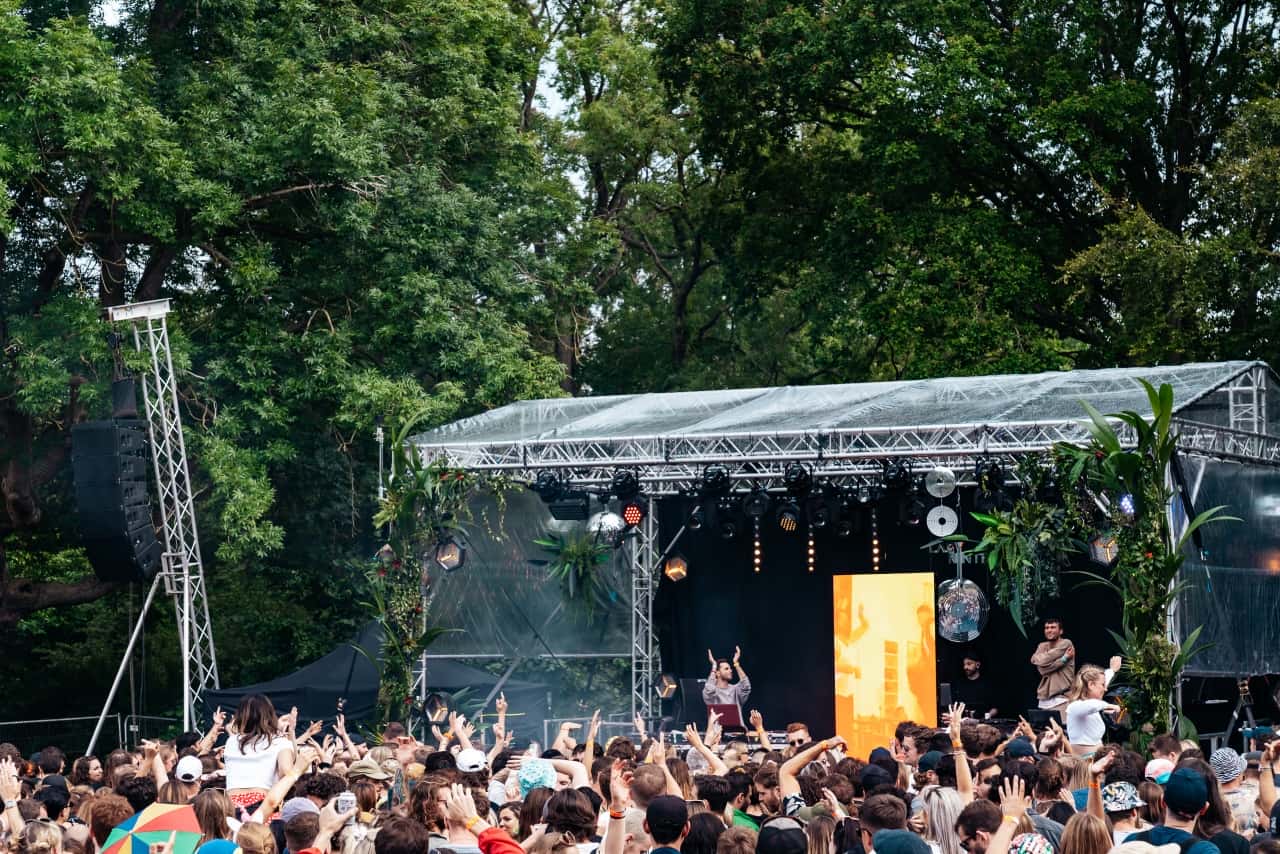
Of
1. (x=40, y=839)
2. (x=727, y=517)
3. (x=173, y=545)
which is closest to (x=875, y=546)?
(x=727, y=517)

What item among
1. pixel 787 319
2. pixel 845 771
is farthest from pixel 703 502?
pixel 787 319

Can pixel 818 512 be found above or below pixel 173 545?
above

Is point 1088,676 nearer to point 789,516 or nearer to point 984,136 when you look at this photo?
point 789,516

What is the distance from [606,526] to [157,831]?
11578 mm

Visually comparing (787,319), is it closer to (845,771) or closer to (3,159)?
(3,159)

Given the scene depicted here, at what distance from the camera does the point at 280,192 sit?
1980 cm

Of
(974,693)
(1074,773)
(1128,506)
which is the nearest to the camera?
(1074,773)

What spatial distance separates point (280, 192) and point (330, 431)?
3.46 m

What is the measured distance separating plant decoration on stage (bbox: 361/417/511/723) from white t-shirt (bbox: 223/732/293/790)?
726 cm

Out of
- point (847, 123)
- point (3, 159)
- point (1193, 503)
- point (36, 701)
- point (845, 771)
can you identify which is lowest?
point (36, 701)

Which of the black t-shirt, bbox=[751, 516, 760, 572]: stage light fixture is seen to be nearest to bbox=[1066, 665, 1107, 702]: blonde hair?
the black t-shirt

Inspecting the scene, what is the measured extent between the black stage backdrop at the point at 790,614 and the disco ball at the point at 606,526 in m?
1.02

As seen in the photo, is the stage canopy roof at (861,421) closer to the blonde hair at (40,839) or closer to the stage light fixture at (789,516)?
the stage light fixture at (789,516)

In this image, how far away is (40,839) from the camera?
5.82 m
